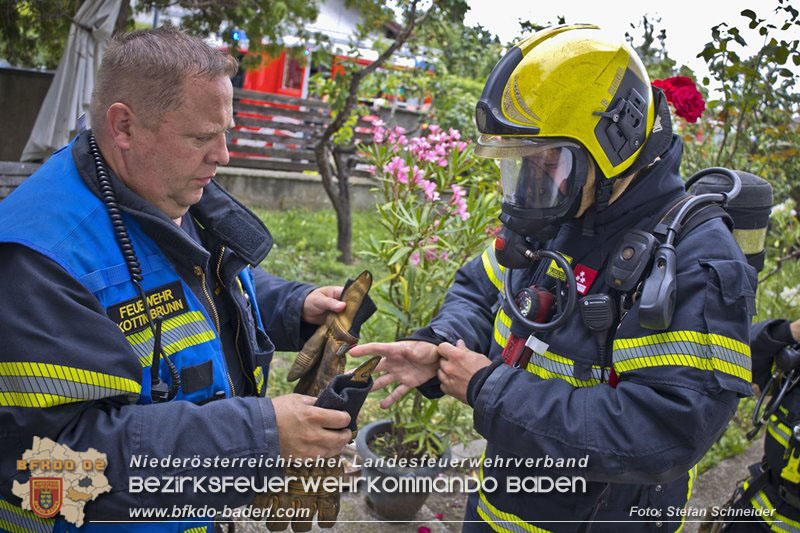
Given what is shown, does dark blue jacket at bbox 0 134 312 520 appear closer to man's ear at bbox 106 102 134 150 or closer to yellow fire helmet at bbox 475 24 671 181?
man's ear at bbox 106 102 134 150

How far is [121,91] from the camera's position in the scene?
5.69 feet

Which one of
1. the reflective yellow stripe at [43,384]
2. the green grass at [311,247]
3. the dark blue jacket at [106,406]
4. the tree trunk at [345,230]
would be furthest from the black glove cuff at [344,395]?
the tree trunk at [345,230]

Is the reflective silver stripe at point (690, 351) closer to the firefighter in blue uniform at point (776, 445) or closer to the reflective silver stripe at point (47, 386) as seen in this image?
the firefighter in blue uniform at point (776, 445)

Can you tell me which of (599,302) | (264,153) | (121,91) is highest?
(121,91)

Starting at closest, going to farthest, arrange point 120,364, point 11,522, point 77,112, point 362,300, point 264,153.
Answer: point 120,364 → point 11,522 → point 362,300 → point 77,112 → point 264,153

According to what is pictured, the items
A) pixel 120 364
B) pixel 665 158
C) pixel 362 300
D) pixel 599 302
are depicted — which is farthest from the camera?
pixel 362 300

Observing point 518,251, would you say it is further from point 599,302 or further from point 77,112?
point 77,112

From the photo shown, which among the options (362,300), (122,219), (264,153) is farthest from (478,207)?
(264,153)

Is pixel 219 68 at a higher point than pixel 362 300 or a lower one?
higher

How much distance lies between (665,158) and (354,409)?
111 cm

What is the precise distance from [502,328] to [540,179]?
1.60 ft

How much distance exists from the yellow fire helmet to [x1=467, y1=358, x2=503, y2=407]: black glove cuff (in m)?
0.61

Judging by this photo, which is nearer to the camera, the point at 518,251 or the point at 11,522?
the point at 11,522

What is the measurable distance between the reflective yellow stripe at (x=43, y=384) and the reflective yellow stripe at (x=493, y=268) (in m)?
1.30
